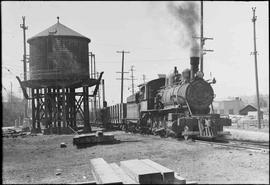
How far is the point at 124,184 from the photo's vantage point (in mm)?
6059

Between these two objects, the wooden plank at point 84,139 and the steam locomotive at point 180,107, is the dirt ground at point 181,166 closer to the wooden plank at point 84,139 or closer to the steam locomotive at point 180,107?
the wooden plank at point 84,139

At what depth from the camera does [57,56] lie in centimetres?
2714

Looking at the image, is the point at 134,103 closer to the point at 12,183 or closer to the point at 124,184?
the point at 12,183

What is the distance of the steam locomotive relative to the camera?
16.5m

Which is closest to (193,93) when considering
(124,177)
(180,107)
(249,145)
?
(180,107)

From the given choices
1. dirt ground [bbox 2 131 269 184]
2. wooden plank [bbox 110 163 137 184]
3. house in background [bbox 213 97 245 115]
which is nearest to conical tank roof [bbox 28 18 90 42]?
dirt ground [bbox 2 131 269 184]

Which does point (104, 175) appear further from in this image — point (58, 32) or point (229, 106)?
point (229, 106)

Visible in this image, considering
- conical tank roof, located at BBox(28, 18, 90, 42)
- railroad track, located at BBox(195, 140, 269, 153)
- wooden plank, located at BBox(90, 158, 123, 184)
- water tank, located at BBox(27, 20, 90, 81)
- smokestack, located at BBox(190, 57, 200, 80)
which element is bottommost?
railroad track, located at BBox(195, 140, 269, 153)

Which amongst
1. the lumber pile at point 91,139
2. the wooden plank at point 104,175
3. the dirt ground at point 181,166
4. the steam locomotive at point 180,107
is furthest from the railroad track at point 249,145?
the wooden plank at point 104,175

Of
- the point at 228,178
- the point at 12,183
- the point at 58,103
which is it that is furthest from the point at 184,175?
the point at 58,103

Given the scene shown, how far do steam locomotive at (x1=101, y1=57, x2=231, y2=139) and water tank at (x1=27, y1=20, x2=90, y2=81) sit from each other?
6735mm

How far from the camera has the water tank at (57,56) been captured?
27125 mm

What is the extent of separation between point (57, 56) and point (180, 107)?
42.7 ft

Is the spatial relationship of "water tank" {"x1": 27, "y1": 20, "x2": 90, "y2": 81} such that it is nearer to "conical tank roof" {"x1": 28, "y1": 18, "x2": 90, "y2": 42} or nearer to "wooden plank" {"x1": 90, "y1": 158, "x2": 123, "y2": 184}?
"conical tank roof" {"x1": 28, "y1": 18, "x2": 90, "y2": 42}
